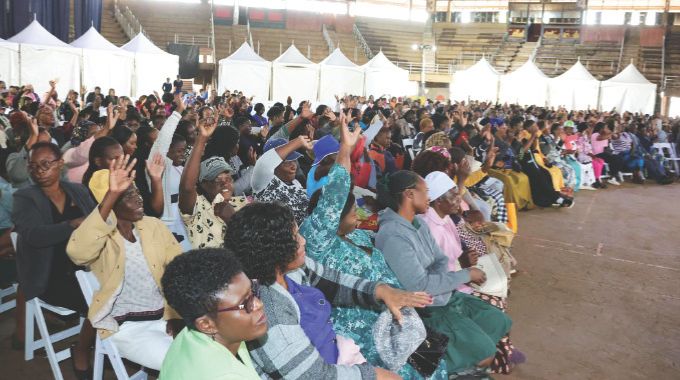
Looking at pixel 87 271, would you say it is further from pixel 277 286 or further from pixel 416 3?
pixel 416 3

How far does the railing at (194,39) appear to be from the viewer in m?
26.1

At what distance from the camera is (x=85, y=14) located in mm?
21172

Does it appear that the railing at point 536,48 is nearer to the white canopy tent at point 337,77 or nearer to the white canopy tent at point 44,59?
the white canopy tent at point 337,77

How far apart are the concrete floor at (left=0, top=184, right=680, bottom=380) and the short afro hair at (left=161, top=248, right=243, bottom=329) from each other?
1.90 metres

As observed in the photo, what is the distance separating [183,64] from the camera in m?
24.0

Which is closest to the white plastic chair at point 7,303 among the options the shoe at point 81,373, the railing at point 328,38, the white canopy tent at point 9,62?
the shoe at point 81,373

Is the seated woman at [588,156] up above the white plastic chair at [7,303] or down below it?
above

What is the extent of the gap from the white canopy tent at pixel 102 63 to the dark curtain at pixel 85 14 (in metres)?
5.10

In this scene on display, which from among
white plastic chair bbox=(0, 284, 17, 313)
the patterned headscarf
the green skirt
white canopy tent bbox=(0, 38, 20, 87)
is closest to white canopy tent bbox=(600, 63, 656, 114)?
white canopy tent bbox=(0, 38, 20, 87)

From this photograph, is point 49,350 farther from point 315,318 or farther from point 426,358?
point 426,358

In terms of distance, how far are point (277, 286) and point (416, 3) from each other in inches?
1354

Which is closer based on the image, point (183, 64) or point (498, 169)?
point (498, 169)

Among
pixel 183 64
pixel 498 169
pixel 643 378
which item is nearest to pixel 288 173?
pixel 643 378

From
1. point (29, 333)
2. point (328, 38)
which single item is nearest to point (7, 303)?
point (29, 333)
